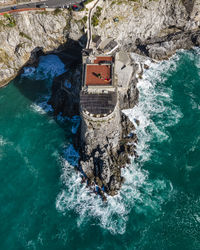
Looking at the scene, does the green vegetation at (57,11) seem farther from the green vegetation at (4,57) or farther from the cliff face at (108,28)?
the green vegetation at (4,57)

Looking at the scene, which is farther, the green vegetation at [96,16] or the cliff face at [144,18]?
the cliff face at [144,18]

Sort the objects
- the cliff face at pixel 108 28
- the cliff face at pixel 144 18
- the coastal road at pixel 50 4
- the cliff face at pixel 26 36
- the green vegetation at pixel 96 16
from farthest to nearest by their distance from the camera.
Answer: the coastal road at pixel 50 4, the cliff face at pixel 144 18, the cliff face at pixel 108 28, the cliff face at pixel 26 36, the green vegetation at pixel 96 16

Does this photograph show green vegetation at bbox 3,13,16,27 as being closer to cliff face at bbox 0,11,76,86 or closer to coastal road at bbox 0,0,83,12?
cliff face at bbox 0,11,76,86

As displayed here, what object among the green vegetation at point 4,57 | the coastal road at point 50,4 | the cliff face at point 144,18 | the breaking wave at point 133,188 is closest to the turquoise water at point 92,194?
the breaking wave at point 133,188

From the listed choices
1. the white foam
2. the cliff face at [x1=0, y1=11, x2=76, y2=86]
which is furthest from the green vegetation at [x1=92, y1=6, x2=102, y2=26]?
the white foam

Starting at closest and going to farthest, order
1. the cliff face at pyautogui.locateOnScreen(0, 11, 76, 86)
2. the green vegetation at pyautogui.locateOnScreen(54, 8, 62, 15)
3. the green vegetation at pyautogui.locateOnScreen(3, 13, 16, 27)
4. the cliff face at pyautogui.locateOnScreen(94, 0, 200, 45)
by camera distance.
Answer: the green vegetation at pyautogui.locateOnScreen(54, 8, 62, 15) → the green vegetation at pyautogui.locateOnScreen(3, 13, 16, 27) → the cliff face at pyautogui.locateOnScreen(0, 11, 76, 86) → the cliff face at pyautogui.locateOnScreen(94, 0, 200, 45)

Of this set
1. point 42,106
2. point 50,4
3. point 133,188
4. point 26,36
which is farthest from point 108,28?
point 133,188

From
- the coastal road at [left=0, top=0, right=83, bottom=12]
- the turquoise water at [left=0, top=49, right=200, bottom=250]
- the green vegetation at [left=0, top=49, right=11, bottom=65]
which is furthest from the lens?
the green vegetation at [left=0, top=49, right=11, bottom=65]
